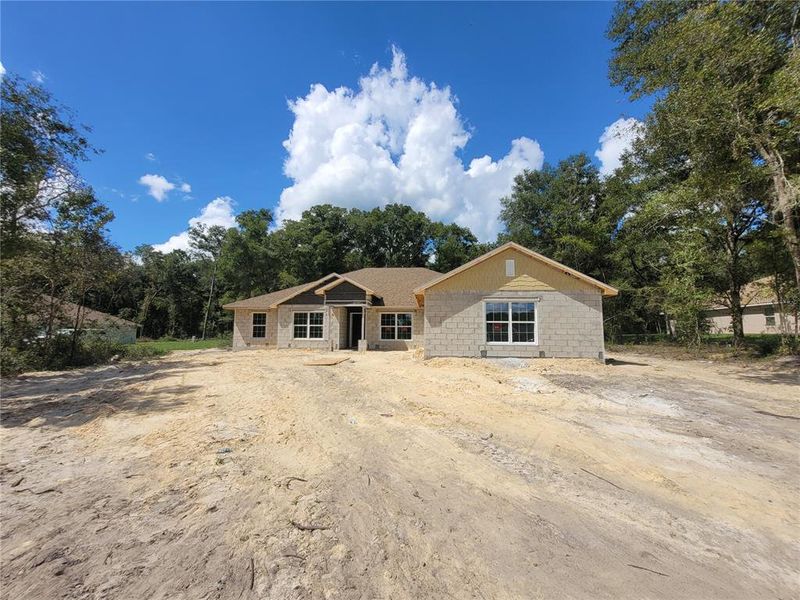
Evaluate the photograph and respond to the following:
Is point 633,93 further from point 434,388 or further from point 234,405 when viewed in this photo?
point 234,405

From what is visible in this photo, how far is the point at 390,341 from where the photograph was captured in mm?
22078

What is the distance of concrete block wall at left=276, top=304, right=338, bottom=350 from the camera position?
22375 millimetres

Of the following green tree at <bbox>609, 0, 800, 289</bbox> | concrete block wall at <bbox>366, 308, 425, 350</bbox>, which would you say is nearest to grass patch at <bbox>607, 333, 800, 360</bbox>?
green tree at <bbox>609, 0, 800, 289</bbox>

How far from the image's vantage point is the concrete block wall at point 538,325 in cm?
1448

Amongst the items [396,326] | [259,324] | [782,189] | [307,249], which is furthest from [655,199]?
[307,249]

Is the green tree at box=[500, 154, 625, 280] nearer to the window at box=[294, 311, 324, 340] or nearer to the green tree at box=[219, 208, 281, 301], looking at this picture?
the window at box=[294, 311, 324, 340]

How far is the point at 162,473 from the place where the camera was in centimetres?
438

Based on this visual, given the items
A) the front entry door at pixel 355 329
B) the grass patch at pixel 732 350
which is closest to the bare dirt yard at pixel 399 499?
the grass patch at pixel 732 350

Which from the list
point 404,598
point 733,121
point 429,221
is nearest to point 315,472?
point 404,598

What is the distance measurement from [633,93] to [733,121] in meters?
3.20

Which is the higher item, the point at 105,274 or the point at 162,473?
the point at 105,274

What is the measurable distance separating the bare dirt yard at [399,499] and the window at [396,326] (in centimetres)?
1394

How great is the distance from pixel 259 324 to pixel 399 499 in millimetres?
Result: 21919

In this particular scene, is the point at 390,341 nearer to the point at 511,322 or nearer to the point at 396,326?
the point at 396,326
